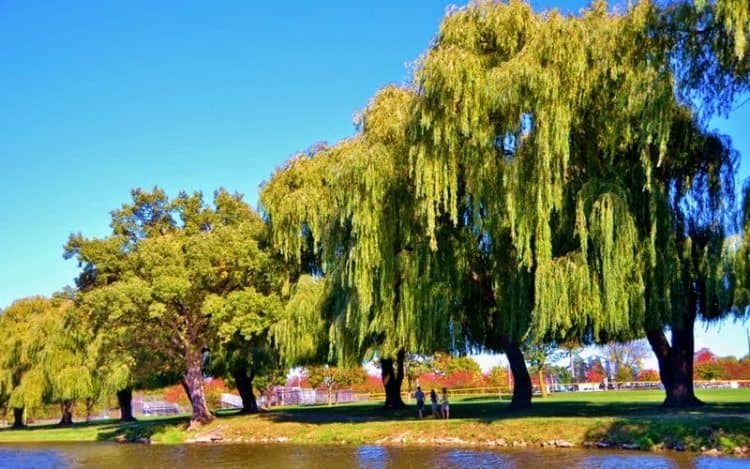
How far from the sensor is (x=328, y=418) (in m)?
33.6

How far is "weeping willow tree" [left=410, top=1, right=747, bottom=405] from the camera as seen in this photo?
2053cm

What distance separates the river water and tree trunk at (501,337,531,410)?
23.8 feet

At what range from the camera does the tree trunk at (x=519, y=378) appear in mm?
29031

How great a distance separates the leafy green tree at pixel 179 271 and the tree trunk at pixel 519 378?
1172cm

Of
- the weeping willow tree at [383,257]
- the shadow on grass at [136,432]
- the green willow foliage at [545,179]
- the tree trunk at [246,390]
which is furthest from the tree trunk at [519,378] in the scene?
the tree trunk at [246,390]

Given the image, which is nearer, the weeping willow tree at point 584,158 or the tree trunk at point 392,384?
the weeping willow tree at point 584,158

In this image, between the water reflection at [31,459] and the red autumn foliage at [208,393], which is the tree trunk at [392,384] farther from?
the red autumn foliage at [208,393]

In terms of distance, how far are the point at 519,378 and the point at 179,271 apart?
15.9 meters

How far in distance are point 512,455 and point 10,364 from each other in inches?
1504

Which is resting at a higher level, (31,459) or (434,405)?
(434,405)

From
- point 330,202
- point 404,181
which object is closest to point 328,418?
point 330,202

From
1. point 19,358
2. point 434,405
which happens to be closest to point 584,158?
point 434,405

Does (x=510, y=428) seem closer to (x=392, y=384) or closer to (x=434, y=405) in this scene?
(x=434, y=405)

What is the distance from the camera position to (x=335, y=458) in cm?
2206
